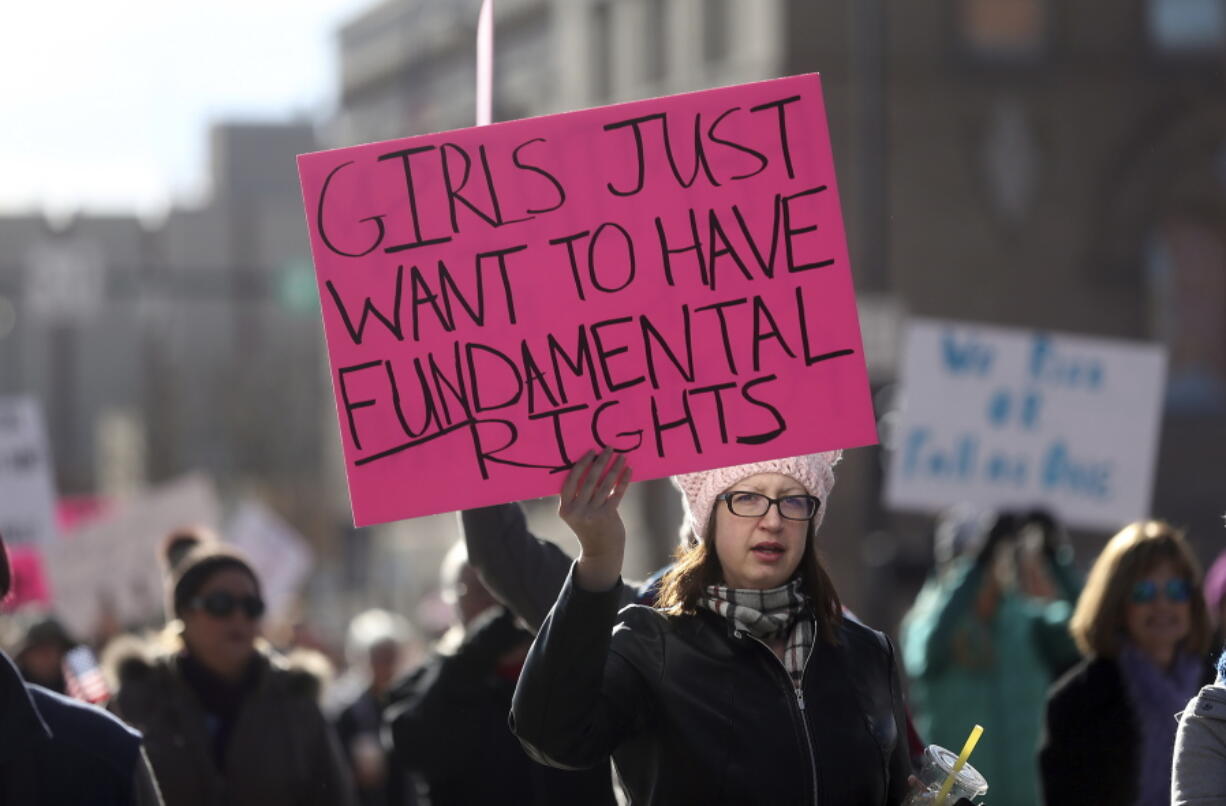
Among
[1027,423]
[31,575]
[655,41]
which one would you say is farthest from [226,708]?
[655,41]

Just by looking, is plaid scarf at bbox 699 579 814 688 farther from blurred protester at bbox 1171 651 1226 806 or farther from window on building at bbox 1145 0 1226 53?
window on building at bbox 1145 0 1226 53

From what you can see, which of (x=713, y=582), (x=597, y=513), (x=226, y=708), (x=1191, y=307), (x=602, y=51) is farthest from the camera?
(x=602, y=51)

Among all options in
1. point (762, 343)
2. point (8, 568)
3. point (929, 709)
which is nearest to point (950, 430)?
point (929, 709)

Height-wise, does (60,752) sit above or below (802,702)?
above

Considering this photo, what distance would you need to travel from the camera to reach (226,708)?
20.4 ft

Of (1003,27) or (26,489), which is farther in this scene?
(1003,27)

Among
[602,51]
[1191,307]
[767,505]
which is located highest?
[602,51]

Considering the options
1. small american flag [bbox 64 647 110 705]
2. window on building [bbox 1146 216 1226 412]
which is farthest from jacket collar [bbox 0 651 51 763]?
window on building [bbox 1146 216 1226 412]

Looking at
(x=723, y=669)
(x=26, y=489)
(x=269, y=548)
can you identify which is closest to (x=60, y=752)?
(x=723, y=669)

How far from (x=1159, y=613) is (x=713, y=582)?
2043mm

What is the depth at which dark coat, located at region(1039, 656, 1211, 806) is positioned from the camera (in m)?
5.36

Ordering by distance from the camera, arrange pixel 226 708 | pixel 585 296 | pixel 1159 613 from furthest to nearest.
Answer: pixel 226 708, pixel 1159 613, pixel 585 296

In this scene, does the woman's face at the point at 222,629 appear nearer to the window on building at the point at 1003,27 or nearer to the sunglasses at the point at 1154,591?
the sunglasses at the point at 1154,591

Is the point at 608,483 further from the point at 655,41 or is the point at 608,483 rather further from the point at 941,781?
the point at 655,41
